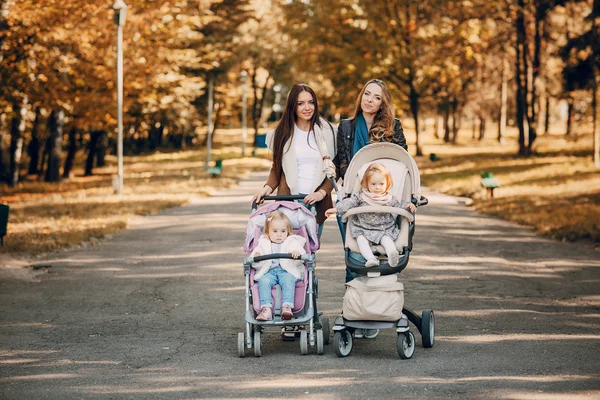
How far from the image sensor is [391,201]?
691cm

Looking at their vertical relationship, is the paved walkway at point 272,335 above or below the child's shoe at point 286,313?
below

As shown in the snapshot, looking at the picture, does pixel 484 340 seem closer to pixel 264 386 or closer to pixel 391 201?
pixel 391 201

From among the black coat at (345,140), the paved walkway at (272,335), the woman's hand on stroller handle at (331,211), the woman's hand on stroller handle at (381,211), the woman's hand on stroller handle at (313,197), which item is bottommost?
the paved walkway at (272,335)

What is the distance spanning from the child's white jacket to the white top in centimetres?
61

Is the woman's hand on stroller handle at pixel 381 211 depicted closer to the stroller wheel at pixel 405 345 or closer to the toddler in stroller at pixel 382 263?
the toddler in stroller at pixel 382 263

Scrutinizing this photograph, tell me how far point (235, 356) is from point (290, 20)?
39.5 m

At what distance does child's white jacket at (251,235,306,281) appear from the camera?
707 cm

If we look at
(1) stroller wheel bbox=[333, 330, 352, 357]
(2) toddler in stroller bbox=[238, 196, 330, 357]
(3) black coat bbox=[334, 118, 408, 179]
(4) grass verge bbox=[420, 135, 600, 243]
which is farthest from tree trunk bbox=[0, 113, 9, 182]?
(1) stroller wheel bbox=[333, 330, 352, 357]

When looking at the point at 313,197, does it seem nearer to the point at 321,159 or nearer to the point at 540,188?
the point at 321,159

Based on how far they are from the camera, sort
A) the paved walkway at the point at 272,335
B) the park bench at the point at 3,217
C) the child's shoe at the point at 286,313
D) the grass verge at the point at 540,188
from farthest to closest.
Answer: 1. the grass verge at the point at 540,188
2. the park bench at the point at 3,217
3. the child's shoe at the point at 286,313
4. the paved walkway at the point at 272,335

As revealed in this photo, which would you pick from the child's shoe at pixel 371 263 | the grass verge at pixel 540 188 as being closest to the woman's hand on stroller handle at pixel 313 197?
the child's shoe at pixel 371 263

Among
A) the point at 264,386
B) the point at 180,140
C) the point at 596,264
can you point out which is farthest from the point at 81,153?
the point at 264,386

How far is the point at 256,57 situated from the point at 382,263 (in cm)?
5936

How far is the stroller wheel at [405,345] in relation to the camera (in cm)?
664
